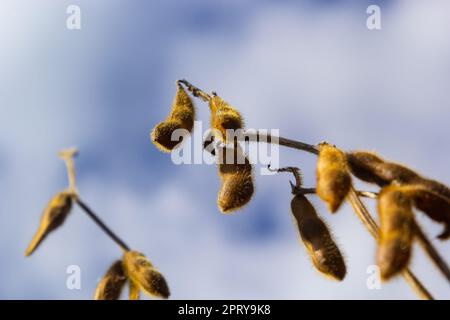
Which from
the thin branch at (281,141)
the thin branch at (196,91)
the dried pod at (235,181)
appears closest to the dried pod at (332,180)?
the thin branch at (281,141)

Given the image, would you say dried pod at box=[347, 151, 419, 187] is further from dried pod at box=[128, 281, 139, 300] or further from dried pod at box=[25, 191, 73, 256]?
dried pod at box=[25, 191, 73, 256]

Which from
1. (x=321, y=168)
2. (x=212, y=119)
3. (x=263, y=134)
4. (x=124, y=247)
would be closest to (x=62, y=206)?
(x=124, y=247)

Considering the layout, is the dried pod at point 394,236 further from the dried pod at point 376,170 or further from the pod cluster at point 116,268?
the pod cluster at point 116,268

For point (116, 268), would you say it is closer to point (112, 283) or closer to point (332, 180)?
point (112, 283)

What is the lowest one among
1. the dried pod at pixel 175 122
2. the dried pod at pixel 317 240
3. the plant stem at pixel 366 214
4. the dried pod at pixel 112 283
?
the dried pod at pixel 112 283

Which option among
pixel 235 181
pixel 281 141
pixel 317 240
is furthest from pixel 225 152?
pixel 317 240
